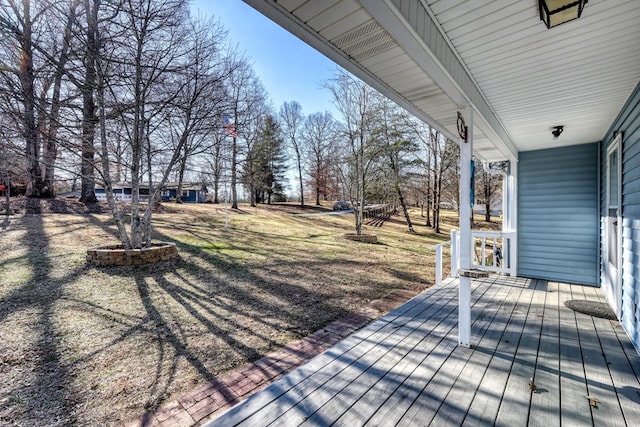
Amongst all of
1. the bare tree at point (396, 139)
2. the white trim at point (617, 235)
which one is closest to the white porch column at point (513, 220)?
the white trim at point (617, 235)

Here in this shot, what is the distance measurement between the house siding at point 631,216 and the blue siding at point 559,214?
192 centimetres

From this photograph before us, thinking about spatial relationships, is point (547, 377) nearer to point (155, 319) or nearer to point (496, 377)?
point (496, 377)

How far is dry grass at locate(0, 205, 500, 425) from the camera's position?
2215 mm

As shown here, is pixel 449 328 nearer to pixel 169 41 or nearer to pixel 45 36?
pixel 169 41

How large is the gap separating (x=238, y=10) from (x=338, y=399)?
6.67 metres

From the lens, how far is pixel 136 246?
5668 millimetres

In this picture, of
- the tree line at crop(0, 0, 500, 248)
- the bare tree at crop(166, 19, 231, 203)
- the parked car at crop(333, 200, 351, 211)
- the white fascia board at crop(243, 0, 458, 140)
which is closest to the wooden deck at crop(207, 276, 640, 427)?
the white fascia board at crop(243, 0, 458, 140)

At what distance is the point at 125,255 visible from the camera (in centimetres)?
522

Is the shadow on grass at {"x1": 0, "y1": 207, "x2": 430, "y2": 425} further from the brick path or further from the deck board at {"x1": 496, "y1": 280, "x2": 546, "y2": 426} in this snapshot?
the deck board at {"x1": 496, "y1": 280, "x2": 546, "y2": 426}

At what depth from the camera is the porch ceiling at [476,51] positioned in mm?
1618

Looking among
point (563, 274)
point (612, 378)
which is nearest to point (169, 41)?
point (612, 378)

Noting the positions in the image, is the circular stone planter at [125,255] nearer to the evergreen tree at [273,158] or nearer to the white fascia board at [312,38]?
the white fascia board at [312,38]

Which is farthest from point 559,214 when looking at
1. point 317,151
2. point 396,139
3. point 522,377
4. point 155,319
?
point 317,151

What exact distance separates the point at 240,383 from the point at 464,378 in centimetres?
177
